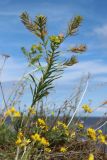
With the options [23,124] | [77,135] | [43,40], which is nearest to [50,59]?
[43,40]

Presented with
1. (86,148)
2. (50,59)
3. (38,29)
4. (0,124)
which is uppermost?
(38,29)

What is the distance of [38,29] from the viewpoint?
5.79 metres

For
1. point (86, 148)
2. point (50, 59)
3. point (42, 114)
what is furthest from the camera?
point (42, 114)

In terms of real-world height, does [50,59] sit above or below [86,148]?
above

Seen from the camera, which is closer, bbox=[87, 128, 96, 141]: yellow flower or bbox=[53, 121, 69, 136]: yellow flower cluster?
bbox=[87, 128, 96, 141]: yellow flower

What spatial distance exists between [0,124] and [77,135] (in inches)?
47.4

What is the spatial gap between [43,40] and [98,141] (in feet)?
5.51

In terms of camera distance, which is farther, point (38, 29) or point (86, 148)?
point (86, 148)

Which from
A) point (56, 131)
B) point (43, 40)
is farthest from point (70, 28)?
point (56, 131)

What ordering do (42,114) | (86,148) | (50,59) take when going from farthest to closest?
1. (42,114)
2. (86,148)
3. (50,59)

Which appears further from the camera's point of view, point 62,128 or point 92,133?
point 62,128

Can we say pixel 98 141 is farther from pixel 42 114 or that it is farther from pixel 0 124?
pixel 0 124

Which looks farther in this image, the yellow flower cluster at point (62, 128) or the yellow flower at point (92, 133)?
the yellow flower cluster at point (62, 128)

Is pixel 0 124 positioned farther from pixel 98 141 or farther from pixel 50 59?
pixel 98 141
